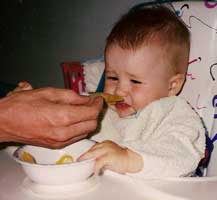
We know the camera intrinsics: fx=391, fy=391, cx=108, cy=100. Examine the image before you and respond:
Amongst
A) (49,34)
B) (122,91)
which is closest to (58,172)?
(122,91)

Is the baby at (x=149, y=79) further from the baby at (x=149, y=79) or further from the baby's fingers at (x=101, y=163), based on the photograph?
the baby's fingers at (x=101, y=163)

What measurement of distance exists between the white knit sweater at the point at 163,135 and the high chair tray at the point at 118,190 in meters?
0.06

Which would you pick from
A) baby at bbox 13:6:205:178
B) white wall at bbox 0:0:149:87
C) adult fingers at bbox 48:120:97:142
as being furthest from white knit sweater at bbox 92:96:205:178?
white wall at bbox 0:0:149:87

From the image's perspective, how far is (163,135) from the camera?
95cm

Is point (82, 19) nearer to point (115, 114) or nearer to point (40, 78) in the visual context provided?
point (40, 78)

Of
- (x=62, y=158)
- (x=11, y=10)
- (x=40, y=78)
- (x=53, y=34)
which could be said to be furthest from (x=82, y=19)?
(x=62, y=158)

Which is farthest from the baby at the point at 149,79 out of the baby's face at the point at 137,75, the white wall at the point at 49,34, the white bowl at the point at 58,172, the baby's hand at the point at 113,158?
the white wall at the point at 49,34

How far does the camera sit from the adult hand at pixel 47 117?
76 cm

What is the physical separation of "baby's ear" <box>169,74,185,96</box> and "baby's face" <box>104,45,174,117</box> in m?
0.02

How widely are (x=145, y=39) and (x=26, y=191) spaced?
1.74 feet

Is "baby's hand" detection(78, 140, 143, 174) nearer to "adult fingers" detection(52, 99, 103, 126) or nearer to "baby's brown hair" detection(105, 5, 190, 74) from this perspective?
"adult fingers" detection(52, 99, 103, 126)

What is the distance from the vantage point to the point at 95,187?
0.76m

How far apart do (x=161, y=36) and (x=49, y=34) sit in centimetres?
143

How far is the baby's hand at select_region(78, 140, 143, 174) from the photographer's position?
0.77m
